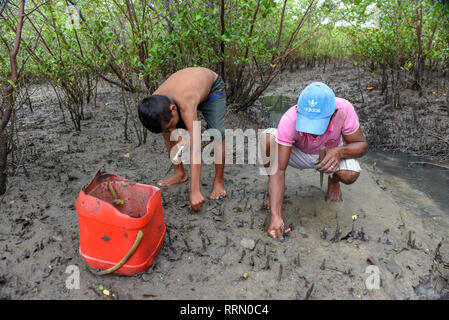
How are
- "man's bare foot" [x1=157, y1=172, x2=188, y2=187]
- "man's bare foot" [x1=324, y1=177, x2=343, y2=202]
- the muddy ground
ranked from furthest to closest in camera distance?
"man's bare foot" [x1=157, y1=172, x2=188, y2=187]
"man's bare foot" [x1=324, y1=177, x2=343, y2=202]
the muddy ground

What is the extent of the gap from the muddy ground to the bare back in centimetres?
94

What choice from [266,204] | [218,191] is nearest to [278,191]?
[266,204]

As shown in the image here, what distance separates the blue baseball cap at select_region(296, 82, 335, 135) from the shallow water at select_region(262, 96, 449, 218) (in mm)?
1676

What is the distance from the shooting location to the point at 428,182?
3916 millimetres

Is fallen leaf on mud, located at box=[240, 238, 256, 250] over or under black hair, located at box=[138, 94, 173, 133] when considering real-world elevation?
under

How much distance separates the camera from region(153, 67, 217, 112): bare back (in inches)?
103

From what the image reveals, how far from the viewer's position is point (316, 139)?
2674 mm

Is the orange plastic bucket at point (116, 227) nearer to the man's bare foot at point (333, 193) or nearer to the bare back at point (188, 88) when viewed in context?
the bare back at point (188, 88)

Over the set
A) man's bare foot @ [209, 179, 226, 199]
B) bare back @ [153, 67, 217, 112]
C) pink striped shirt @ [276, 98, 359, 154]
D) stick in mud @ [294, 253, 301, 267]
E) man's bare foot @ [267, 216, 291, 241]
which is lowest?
stick in mud @ [294, 253, 301, 267]

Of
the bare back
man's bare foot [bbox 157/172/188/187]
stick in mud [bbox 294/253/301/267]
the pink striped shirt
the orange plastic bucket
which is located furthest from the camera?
man's bare foot [bbox 157/172/188/187]

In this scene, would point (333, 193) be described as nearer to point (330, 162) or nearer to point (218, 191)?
point (330, 162)

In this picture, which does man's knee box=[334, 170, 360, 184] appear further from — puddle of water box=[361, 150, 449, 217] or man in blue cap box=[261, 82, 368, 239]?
puddle of water box=[361, 150, 449, 217]

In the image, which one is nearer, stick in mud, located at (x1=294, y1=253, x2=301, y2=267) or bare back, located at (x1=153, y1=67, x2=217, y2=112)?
stick in mud, located at (x1=294, y1=253, x2=301, y2=267)

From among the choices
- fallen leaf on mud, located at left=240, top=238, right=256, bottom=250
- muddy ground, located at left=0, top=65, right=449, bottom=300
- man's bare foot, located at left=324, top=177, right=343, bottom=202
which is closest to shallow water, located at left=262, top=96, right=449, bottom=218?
muddy ground, located at left=0, top=65, right=449, bottom=300
